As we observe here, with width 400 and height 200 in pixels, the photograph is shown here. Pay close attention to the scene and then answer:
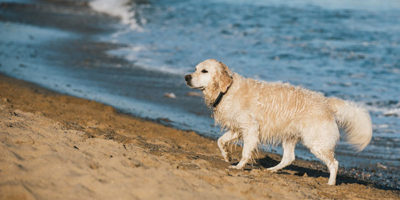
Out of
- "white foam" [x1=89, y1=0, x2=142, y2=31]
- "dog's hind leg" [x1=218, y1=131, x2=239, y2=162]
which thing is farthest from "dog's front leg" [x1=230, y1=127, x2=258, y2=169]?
"white foam" [x1=89, y1=0, x2=142, y2=31]

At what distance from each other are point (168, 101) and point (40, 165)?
19.7 feet

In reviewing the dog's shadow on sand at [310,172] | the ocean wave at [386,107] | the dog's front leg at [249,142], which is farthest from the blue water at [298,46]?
the dog's front leg at [249,142]

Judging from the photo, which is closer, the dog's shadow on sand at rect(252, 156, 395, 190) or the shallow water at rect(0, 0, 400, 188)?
the dog's shadow on sand at rect(252, 156, 395, 190)

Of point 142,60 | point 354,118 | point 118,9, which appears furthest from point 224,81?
point 118,9

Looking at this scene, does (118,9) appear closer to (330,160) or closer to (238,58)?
(238,58)

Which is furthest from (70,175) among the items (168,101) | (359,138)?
(168,101)

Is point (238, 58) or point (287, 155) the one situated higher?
point (238, 58)

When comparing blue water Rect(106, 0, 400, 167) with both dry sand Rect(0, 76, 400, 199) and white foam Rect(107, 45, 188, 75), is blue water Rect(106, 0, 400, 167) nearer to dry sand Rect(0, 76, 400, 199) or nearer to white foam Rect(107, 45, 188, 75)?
white foam Rect(107, 45, 188, 75)

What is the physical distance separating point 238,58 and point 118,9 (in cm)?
1450

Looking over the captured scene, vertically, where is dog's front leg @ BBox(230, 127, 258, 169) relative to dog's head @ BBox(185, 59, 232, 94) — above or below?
below

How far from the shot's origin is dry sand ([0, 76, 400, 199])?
4.36m

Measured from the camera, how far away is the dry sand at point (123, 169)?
4355 mm

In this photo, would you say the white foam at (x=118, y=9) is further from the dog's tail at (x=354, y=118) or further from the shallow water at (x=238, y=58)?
the dog's tail at (x=354, y=118)

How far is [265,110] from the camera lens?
6.40 metres
